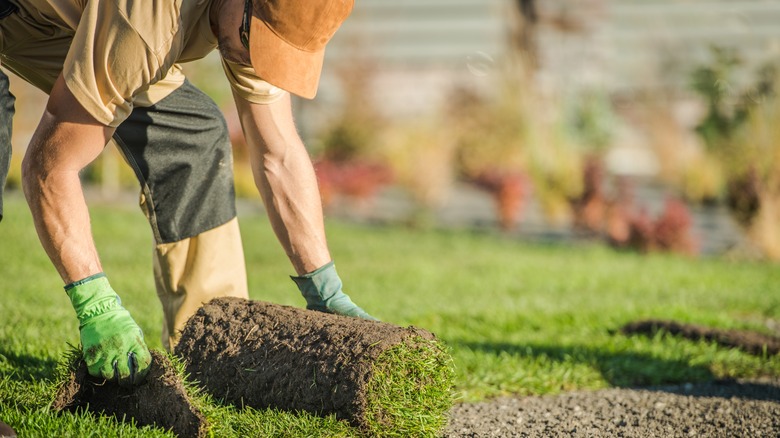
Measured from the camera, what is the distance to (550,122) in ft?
42.9

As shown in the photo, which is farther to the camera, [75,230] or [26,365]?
[26,365]

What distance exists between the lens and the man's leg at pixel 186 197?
363cm

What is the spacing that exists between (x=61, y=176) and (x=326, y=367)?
1.08 metres

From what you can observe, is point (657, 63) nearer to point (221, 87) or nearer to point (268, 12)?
point (221, 87)

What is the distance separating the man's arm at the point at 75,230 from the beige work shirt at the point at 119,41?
105mm

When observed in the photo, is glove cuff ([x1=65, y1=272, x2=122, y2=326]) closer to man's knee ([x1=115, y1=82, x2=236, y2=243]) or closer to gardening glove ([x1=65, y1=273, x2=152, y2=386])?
gardening glove ([x1=65, y1=273, x2=152, y2=386])

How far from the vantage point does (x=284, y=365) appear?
3.08 meters

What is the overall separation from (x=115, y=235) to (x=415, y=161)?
4164 millimetres

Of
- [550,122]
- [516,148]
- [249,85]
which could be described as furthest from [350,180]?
[249,85]

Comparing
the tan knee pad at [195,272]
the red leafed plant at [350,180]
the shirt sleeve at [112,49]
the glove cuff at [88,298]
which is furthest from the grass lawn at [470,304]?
the red leafed plant at [350,180]

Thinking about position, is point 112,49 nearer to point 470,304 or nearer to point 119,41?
point 119,41

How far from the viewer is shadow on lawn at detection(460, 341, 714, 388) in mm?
4375

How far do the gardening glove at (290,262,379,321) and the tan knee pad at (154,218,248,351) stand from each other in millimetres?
495

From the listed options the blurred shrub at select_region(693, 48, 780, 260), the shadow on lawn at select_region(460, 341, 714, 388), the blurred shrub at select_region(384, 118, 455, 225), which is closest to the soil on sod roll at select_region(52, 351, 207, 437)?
the shadow on lawn at select_region(460, 341, 714, 388)
